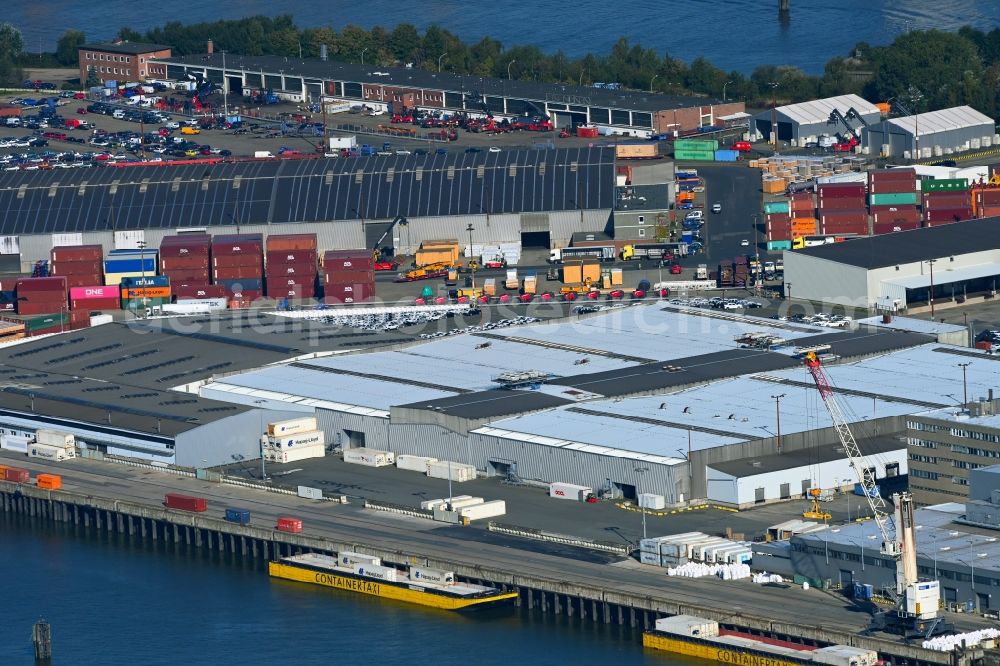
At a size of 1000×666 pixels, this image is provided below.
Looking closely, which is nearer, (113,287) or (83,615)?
(83,615)

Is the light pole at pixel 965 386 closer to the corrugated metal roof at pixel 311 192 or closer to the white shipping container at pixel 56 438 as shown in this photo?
the white shipping container at pixel 56 438

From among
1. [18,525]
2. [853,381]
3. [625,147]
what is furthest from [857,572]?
[625,147]

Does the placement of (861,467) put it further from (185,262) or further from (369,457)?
(185,262)

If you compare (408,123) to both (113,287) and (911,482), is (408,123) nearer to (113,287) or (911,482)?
(113,287)

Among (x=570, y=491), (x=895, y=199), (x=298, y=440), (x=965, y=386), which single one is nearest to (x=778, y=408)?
(x=965, y=386)

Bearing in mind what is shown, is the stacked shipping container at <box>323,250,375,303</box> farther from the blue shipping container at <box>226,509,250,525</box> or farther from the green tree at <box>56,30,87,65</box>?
the green tree at <box>56,30,87,65</box>

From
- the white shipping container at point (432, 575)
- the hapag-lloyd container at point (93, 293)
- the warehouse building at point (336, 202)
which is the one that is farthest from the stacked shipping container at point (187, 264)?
the white shipping container at point (432, 575)
